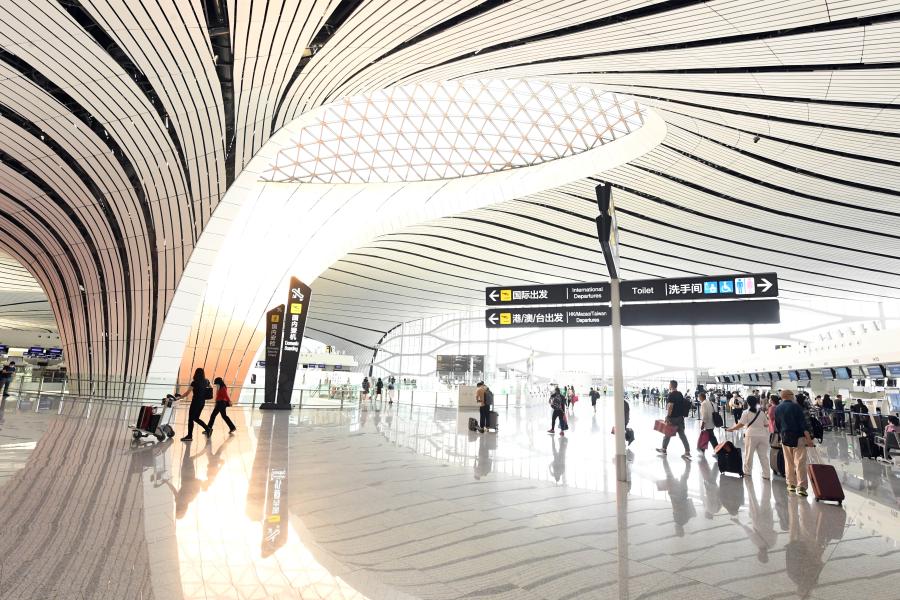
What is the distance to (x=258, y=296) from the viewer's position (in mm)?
24203

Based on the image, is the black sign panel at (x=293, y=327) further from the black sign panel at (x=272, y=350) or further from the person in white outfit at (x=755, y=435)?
the person in white outfit at (x=755, y=435)

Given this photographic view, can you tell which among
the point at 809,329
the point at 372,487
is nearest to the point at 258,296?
the point at 372,487

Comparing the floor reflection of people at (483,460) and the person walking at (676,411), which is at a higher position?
the person walking at (676,411)

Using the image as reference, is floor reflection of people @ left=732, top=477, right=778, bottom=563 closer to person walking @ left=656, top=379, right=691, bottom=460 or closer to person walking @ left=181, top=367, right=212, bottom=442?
person walking @ left=656, top=379, right=691, bottom=460

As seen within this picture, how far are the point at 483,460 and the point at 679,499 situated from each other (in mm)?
3146

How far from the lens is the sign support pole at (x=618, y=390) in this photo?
262 inches

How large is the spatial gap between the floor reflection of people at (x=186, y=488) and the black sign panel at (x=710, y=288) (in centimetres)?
618

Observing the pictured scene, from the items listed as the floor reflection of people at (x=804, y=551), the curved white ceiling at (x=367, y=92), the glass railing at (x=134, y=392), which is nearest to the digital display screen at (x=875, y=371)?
the curved white ceiling at (x=367, y=92)

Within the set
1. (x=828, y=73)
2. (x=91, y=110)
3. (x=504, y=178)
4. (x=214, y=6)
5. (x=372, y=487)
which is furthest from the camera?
(x=504, y=178)

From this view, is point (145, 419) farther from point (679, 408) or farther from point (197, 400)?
point (679, 408)

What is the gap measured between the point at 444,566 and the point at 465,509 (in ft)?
5.13

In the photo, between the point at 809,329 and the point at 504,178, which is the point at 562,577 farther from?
the point at 809,329

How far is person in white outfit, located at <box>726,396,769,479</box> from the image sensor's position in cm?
768

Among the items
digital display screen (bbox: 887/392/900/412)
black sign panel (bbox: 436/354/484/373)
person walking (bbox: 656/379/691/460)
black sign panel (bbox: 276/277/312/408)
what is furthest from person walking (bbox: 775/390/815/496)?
black sign panel (bbox: 436/354/484/373)
